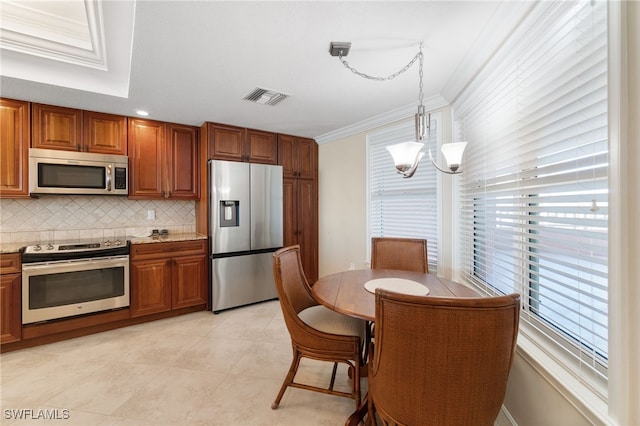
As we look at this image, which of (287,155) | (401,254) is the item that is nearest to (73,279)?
(287,155)

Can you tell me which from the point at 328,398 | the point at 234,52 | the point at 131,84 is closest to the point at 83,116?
the point at 131,84

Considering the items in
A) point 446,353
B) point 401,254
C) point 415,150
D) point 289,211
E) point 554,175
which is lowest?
point 446,353

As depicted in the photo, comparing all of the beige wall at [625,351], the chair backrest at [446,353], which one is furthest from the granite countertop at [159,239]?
the beige wall at [625,351]

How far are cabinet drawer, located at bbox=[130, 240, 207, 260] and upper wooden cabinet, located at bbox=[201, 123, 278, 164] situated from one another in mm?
1079

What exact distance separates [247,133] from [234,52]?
1.77 metres

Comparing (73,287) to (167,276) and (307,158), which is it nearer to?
(167,276)

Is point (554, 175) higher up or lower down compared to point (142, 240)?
higher up

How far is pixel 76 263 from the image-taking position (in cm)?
256

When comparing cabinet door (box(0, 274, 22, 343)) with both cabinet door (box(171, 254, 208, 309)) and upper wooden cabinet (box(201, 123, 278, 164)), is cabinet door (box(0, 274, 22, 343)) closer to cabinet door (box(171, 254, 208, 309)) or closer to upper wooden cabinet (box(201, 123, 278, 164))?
cabinet door (box(171, 254, 208, 309))

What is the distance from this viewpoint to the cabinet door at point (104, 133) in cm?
288

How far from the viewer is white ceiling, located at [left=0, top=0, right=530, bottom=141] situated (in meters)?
1.47

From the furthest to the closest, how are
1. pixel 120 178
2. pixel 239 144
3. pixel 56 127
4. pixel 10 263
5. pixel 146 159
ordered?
pixel 239 144 → pixel 146 159 → pixel 120 178 → pixel 56 127 → pixel 10 263

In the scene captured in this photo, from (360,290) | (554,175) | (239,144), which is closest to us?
(554,175)

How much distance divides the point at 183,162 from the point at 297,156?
59.9 inches
